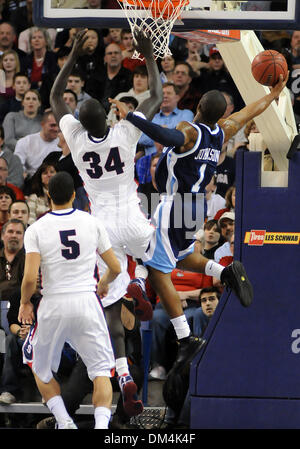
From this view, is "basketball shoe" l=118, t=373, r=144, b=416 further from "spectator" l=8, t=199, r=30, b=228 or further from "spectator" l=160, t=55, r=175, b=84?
"spectator" l=160, t=55, r=175, b=84

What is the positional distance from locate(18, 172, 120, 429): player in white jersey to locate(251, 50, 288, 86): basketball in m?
1.65

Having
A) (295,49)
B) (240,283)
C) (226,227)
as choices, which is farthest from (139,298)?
(295,49)

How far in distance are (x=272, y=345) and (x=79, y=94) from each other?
4599mm

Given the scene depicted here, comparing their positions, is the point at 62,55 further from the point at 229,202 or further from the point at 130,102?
the point at 229,202

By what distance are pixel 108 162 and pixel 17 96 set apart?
4.01 meters

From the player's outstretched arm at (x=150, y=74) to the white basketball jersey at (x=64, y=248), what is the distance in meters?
1.03

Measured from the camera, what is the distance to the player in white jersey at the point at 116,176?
6.84 metres

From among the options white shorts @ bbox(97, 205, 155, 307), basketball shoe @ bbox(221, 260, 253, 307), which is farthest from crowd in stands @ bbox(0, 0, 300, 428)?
basketball shoe @ bbox(221, 260, 253, 307)

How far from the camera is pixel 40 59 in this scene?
36.1 feet

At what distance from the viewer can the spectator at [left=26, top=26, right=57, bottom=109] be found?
1084 cm

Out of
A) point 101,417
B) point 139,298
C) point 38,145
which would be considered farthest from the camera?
point 38,145

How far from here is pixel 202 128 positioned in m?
6.93

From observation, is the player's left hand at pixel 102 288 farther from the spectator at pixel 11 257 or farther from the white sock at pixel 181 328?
the spectator at pixel 11 257

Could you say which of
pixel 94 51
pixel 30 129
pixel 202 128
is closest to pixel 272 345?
pixel 202 128
